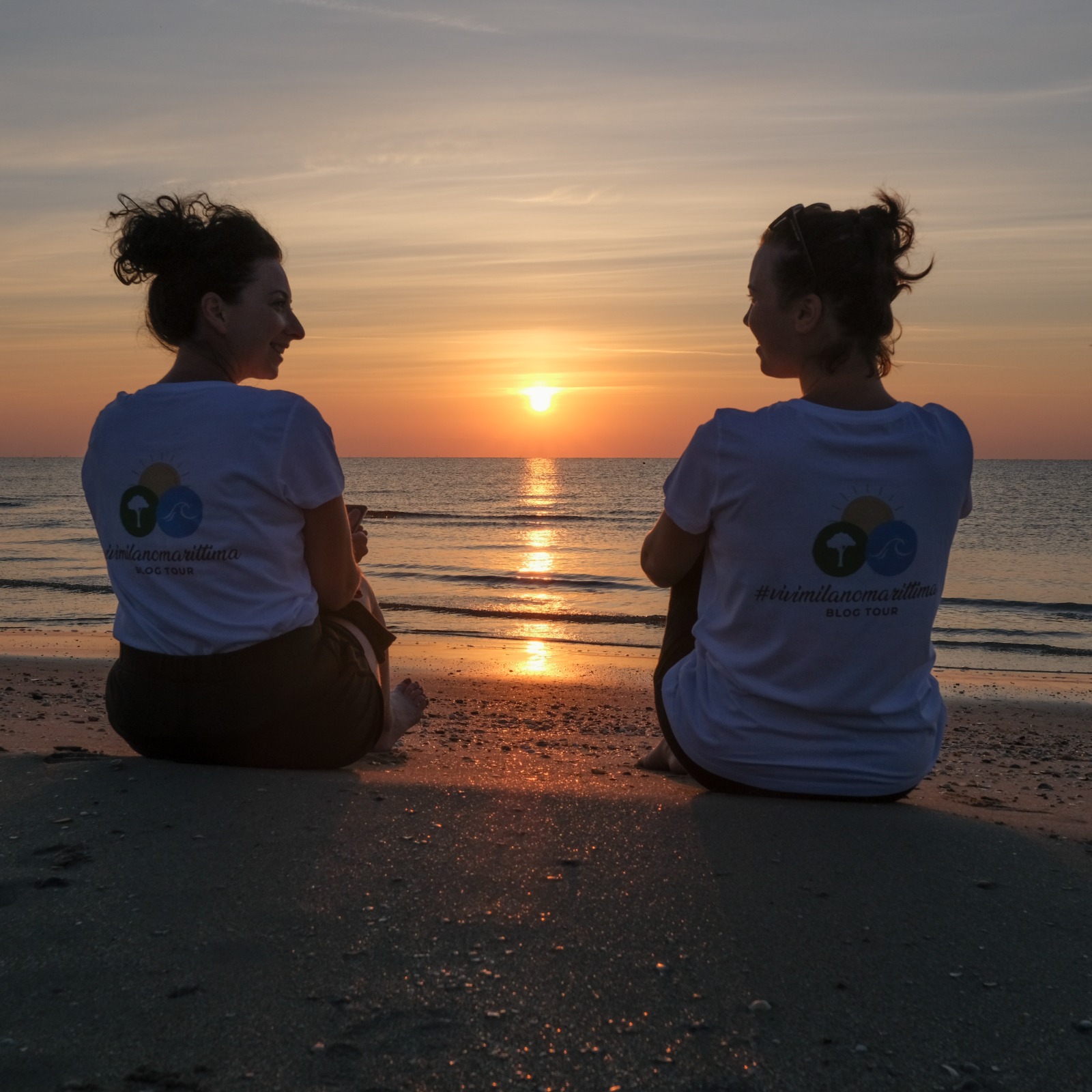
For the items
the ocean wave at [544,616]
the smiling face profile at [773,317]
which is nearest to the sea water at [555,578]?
the ocean wave at [544,616]

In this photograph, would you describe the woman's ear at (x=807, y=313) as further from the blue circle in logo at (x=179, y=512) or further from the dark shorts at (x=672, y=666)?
the blue circle in logo at (x=179, y=512)

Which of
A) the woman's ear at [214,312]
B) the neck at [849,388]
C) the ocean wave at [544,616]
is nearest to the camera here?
the neck at [849,388]

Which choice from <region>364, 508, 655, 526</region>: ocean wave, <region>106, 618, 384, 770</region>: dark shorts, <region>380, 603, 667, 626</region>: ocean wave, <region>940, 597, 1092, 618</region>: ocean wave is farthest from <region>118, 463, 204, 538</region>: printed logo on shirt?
<region>364, 508, 655, 526</region>: ocean wave

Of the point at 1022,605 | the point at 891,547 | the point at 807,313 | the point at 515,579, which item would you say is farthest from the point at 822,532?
the point at 515,579

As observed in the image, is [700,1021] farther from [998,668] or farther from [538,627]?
[538,627]

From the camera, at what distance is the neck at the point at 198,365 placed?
9.84 feet

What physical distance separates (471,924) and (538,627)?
40.0ft

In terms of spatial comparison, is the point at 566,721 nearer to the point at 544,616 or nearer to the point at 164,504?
the point at 164,504

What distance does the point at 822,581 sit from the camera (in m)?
2.63

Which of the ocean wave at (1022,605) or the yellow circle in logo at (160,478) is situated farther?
the ocean wave at (1022,605)

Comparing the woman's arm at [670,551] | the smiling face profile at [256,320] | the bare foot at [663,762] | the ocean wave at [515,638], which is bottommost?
the ocean wave at [515,638]

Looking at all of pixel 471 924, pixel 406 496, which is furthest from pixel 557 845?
pixel 406 496

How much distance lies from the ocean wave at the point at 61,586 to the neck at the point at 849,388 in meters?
15.8

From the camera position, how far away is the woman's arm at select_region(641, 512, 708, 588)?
9.07 feet
